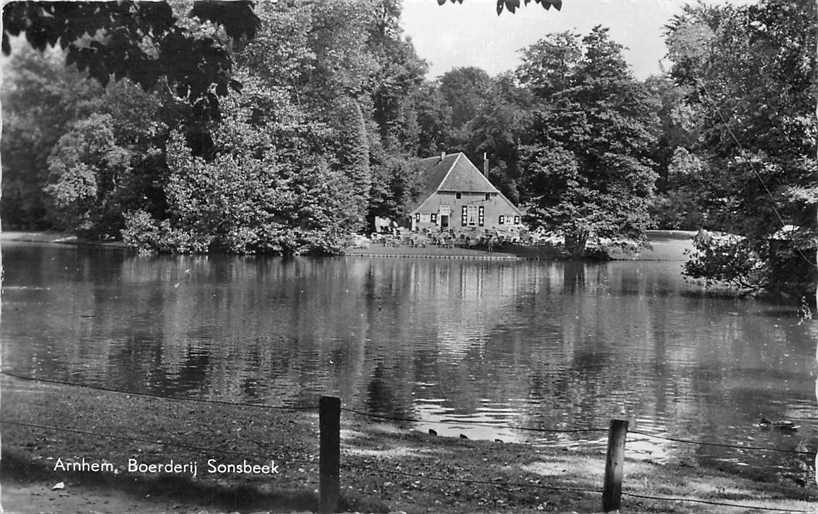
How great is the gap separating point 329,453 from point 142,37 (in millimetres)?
3785

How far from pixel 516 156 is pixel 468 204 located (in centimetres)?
272

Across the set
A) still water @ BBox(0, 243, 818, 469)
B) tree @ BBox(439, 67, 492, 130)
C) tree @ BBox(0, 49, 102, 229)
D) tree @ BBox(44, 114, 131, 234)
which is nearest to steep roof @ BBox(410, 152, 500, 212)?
tree @ BBox(439, 67, 492, 130)

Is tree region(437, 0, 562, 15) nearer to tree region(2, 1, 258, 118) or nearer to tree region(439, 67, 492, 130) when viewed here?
tree region(2, 1, 258, 118)

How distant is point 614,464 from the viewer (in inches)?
212

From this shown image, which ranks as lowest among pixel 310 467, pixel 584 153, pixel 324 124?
pixel 310 467

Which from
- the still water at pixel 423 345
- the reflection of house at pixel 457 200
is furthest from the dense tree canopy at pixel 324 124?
the still water at pixel 423 345

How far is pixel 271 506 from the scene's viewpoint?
5609mm

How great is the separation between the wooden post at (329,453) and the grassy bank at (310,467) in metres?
0.21

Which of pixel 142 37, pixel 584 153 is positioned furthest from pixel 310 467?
pixel 584 153

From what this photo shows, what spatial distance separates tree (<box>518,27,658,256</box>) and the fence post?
698 inches

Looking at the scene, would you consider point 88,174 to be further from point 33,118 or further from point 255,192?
point 255,192

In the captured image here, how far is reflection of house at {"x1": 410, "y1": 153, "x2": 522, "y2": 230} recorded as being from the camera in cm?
1795

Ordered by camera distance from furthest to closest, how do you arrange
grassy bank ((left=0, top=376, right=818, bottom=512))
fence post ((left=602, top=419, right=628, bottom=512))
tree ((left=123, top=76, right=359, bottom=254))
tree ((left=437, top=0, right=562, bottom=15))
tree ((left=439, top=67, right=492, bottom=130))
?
tree ((left=123, top=76, right=359, bottom=254)) < tree ((left=439, top=67, right=492, bottom=130)) < tree ((left=437, top=0, right=562, bottom=15)) < grassy bank ((left=0, top=376, right=818, bottom=512)) < fence post ((left=602, top=419, right=628, bottom=512))

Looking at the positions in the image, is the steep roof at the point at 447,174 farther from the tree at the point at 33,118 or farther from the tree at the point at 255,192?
the tree at the point at 33,118
